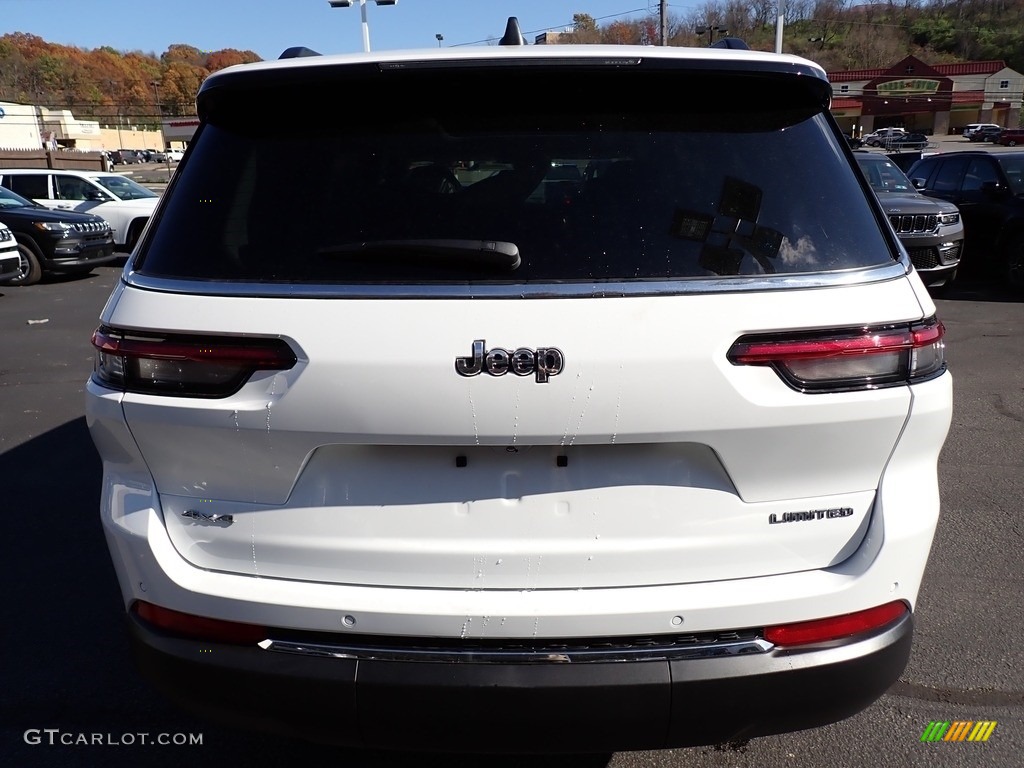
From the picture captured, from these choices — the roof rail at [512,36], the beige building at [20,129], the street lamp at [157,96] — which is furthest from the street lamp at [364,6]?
the street lamp at [157,96]

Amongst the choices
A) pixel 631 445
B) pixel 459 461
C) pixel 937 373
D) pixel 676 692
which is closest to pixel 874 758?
pixel 676 692

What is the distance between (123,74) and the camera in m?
113

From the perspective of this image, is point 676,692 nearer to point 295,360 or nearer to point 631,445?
point 631,445

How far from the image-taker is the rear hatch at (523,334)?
167 centimetres

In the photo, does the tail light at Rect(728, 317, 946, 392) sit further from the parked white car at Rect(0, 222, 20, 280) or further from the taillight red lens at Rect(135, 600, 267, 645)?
the parked white car at Rect(0, 222, 20, 280)

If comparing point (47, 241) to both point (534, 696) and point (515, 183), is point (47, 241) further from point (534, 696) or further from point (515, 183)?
point (534, 696)

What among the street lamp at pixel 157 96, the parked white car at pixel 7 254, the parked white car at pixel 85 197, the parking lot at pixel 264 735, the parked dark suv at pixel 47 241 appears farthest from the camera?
the street lamp at pixel 157 96

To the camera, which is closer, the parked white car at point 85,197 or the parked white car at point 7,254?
the parked white car at point 7,254

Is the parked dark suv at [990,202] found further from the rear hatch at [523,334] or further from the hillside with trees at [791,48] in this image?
the hillside with trees at [791,48]

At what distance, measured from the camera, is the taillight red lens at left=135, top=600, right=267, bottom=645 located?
5.98 ft

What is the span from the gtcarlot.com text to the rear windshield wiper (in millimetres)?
1759

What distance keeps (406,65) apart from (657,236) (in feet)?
2.38

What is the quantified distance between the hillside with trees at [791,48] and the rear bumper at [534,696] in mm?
103083

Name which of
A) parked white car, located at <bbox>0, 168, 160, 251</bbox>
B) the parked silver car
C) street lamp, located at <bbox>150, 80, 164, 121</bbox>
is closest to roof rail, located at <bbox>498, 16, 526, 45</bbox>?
the parked silver car
